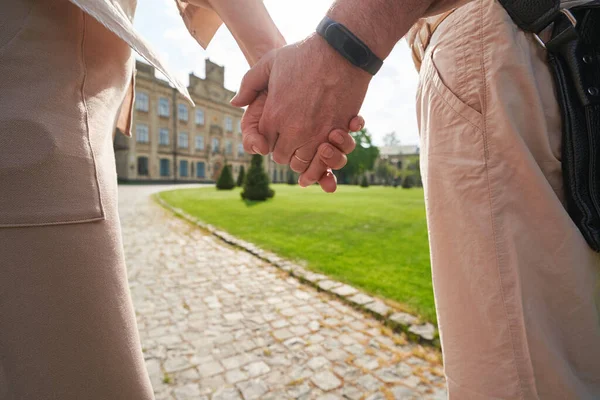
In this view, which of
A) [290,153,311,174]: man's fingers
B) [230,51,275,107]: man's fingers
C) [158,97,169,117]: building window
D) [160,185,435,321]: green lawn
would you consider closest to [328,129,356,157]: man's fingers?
[290,153,311,174]: man's fingers

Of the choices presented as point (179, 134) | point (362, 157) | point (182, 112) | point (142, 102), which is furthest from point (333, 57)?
point (362, 157)

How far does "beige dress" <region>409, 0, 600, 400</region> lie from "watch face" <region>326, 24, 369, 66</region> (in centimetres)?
29

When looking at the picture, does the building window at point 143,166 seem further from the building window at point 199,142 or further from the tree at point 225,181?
the tree at point 225,181

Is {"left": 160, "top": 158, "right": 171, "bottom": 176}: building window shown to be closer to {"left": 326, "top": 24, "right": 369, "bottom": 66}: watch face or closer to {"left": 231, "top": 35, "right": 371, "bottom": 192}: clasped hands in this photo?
{"left": 231, "top": 35, "right": 371, "bottom": 192}: clasped hands

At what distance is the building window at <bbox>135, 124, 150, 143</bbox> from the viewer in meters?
38.0

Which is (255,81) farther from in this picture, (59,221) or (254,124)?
(59,221)

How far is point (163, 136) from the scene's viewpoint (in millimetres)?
41062

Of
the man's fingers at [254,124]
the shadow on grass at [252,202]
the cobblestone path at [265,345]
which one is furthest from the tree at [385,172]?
the man's fingers at [254,124]

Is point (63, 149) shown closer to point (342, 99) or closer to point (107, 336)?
point (107, 336)

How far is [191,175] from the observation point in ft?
146

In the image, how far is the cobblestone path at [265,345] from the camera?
231cm

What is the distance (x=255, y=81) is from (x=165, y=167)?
43.6 metres

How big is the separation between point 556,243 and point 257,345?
2.57 metres

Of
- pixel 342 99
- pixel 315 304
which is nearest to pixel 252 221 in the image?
pixel 315 304
